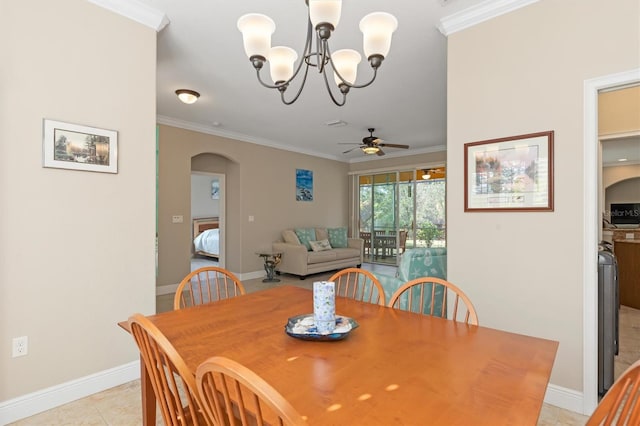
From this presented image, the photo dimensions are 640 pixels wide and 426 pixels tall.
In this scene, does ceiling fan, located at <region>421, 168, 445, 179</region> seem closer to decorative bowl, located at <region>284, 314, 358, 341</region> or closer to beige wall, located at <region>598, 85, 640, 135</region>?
beige wall, located at <region>598, 85, 640, 135</region>

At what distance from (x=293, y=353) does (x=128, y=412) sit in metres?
1.56

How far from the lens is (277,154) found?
23.0 ft

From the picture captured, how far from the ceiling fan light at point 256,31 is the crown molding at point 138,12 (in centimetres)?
131

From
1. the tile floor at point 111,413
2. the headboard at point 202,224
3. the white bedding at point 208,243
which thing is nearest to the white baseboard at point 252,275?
the white bedding at point 208,243

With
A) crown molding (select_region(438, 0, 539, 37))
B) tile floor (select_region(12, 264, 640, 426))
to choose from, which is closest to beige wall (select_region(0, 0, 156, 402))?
tile floor (select_region(12, 264, 640, 426))

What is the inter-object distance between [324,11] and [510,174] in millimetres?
1689

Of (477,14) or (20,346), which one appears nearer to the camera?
(20,346)

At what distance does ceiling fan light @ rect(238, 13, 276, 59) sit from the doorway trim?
1.94 meters

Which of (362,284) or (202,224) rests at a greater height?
(202,224)

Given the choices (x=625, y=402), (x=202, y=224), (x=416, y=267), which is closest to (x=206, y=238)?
(x=202, y=224)

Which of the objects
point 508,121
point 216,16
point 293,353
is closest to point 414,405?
point 293,353

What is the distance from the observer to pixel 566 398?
2.06m

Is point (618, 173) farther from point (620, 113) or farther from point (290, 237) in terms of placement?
point (290, 237)

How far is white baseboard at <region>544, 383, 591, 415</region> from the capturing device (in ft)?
6.63
